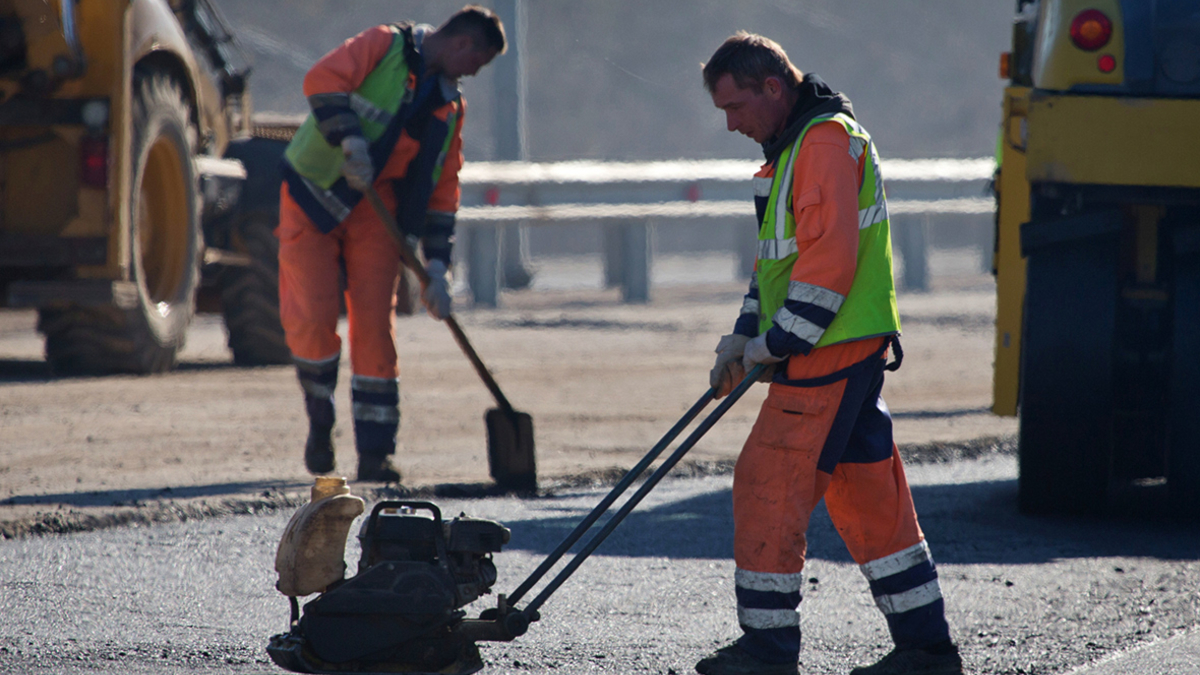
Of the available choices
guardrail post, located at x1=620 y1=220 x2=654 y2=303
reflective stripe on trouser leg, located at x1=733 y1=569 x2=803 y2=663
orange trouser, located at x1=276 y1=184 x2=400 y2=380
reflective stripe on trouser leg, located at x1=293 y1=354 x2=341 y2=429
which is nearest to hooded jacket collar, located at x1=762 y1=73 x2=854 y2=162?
reflective stripe on trouser leg, located at x1=733 y1=569 x2=803 y2=663

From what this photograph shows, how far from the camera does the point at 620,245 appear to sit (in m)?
15.8

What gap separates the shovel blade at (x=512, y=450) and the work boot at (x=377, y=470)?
380 millimetres

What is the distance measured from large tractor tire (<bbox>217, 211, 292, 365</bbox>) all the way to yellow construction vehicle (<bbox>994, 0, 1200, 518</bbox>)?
5.21m

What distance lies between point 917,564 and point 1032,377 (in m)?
1.78

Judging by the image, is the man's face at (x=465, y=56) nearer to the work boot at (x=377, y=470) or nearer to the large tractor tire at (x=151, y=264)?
the work boot at (x=377, y=470)

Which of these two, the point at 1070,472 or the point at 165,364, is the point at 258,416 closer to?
the point at 165,364

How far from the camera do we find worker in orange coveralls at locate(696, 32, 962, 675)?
3240mm

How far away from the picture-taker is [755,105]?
337 cm

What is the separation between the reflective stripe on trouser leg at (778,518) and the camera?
324 centimetres

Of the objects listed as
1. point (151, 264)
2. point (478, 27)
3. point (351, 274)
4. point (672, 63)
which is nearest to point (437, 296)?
point (351, 274)

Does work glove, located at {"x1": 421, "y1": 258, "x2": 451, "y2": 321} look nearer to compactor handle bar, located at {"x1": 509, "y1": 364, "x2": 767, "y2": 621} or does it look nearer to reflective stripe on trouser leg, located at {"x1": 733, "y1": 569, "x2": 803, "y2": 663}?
compactor handle bar, located at {"x1": 509, "y1": 364, "x2": 767, "y2": 621}

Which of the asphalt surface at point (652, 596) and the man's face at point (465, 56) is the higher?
the man's face at point (465, 56)

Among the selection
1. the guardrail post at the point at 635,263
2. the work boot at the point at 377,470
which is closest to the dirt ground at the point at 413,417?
the work boot at the point at 377,470

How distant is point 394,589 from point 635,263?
39.7ft
